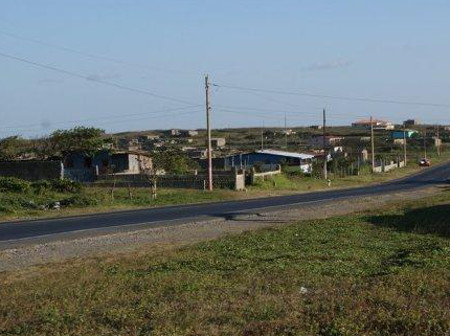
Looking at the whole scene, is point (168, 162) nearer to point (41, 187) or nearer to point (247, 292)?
point (41, 187)

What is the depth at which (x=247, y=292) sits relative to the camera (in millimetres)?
10352

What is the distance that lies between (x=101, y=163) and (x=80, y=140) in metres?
3.46

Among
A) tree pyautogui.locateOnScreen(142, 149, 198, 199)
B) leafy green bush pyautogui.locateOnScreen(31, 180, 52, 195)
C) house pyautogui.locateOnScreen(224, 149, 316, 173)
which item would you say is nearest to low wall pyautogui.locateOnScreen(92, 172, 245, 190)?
tree pyautogui.locateOnScreen(142, 149, 198, 199)

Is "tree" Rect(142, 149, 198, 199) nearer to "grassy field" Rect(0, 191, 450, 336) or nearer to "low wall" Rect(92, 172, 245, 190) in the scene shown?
"low wall" Rect(92, 172, 245, 190)

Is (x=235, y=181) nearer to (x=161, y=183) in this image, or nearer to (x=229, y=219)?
(x=161, y=183)

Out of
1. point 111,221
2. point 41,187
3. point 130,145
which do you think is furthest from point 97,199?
point 130,145

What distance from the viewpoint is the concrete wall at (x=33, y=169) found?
5612 cm

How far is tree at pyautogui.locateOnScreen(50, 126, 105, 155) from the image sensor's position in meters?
62.2

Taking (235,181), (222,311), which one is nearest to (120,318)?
(222,311)

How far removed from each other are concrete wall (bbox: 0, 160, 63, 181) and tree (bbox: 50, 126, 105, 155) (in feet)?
20.6

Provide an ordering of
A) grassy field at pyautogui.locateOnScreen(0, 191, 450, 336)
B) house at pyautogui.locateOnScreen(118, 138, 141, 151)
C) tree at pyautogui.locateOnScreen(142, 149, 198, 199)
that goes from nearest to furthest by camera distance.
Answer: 1. grassy field at pyautogui.locateOnScreen(0, 191, 450, 336)
2. tree at pyautogui.locateOnScreen(142, 149, 198, 199)
3. house at pyautogui.locateOnScreen(118, 138, 141, 151)

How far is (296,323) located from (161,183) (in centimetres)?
4604

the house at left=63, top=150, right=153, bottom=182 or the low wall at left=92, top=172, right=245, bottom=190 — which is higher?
the house at left=63, top=150, right=153, bottom=182

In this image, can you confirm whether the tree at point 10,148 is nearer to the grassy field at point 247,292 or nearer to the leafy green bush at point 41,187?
the leafy green bush at point 41,187
